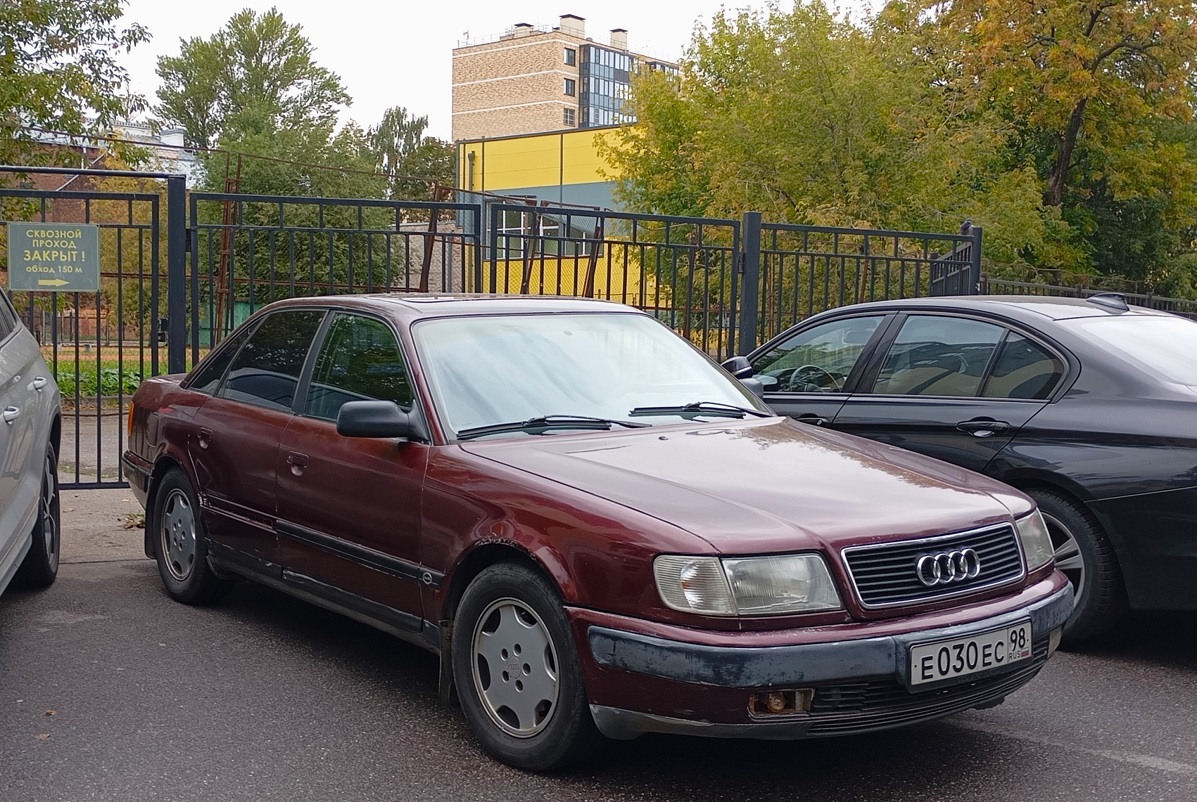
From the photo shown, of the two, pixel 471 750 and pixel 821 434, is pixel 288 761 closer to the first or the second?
pixel 471 750

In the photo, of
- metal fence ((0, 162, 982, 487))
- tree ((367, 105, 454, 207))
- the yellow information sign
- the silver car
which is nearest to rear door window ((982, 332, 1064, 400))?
metal fence ((0, 162, 982, 487))

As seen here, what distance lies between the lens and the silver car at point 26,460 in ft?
17.2

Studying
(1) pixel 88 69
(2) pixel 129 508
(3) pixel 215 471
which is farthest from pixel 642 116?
(3) pixel 215 471

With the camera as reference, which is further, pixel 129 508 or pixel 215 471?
pixel 129 508

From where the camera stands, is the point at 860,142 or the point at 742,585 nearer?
the point at 742,585

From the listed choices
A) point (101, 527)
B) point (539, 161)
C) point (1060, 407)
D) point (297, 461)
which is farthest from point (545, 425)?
point (539, 161)

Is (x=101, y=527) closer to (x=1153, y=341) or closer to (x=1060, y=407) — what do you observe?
(x=1060, y=407)

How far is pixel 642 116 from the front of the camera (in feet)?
155

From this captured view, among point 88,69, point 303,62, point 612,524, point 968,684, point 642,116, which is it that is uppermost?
point 303,62

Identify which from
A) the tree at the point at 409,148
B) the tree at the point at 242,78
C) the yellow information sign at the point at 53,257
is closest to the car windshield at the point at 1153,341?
the yellow information sign at the point at 53,257

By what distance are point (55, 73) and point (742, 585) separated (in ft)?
55.6

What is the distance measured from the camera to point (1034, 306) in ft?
20.7

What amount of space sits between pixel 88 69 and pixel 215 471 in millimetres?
15007

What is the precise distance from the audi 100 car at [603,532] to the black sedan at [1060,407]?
42.7 inches
